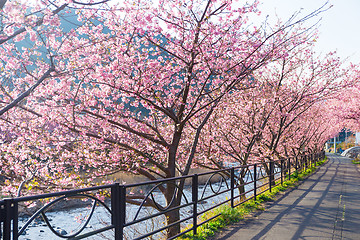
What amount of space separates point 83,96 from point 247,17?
16.0ft

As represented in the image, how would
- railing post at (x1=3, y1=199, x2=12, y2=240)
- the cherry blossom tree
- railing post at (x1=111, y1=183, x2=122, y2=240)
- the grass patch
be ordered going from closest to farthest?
1. railing post at (x1=3, y1=199, x2=12, y2=240)
2. railing post at (x1=111, y1=183, x2=122, y2=240)
3. the grass patch
4. the cherry blossom tree

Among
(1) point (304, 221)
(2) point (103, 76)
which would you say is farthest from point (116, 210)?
(1) point (304, 221)

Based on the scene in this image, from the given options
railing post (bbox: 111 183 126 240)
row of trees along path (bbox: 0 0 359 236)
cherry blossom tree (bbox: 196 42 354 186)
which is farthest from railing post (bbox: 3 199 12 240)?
cherry blossom tree (bbox: 196 42 354 186)

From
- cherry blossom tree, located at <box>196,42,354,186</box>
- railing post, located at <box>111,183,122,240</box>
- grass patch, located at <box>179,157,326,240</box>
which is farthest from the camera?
cherry blossom tree, located at <box>196,42,354,186</box>

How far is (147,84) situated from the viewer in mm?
7414

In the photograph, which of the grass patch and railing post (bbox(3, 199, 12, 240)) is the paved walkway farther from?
railing post (bbox(3, 199, 12, 240))

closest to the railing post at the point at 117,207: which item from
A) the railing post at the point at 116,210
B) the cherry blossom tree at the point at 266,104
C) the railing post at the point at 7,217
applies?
the railing post at the point at 116,210

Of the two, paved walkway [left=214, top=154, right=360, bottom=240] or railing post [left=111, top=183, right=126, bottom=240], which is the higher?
railing post [left=111, top=183, right=126, bottom=240]

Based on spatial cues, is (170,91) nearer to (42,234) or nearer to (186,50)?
(186,50)

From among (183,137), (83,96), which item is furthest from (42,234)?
(83,96)

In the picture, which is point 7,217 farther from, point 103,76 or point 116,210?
point 103,76

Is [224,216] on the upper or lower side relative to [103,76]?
lower

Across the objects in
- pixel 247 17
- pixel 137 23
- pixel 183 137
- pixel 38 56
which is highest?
pixel 247 17

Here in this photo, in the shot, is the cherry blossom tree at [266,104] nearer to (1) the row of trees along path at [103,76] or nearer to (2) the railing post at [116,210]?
(1) the row of trees along path at [103,76]
